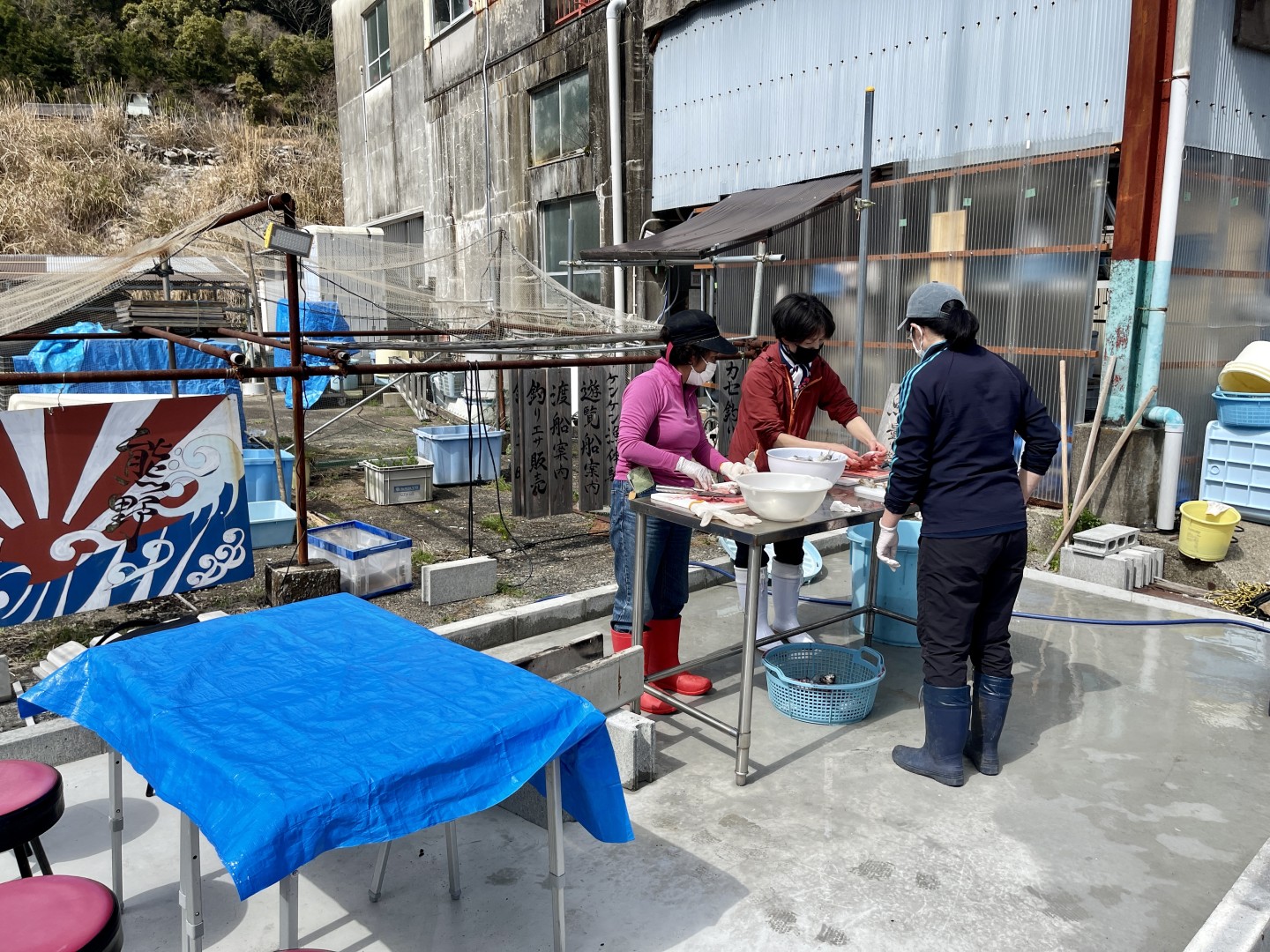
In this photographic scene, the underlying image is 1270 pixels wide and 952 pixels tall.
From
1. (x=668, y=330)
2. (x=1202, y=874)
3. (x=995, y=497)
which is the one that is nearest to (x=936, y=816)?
(x=1202, y=874)

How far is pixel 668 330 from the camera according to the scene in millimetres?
4383

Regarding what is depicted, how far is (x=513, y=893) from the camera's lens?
10.6 feet

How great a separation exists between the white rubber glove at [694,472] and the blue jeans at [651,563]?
273mm

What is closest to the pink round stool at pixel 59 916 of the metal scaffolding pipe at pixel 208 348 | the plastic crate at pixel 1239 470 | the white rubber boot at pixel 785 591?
the metal scaffolding pipe at pixel 208 348

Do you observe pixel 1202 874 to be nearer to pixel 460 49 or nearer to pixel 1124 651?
pixel 1124 651

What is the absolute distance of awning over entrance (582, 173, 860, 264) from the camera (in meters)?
8.29

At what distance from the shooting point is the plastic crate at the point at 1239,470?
7.23 m

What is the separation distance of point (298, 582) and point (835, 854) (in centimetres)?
378

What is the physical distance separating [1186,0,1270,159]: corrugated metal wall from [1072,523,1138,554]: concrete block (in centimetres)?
316

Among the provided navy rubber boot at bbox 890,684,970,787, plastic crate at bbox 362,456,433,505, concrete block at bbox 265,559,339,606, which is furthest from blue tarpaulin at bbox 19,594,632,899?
plastic crate at bbox 362,456,433,505

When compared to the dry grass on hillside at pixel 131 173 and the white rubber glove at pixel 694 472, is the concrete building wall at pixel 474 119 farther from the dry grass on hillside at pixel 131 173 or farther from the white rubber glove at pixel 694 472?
the white rubber glove at pixel 694 472

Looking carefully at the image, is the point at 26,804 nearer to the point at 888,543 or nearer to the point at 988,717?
the point at 888,543

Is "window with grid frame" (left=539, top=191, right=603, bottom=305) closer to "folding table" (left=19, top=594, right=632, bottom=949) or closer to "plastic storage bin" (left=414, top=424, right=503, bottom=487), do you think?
"plastic storage bin" (left=414, top=424, right=503, bottom=487)

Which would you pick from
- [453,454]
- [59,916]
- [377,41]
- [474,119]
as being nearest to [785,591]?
[59,916]
